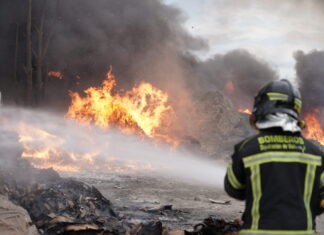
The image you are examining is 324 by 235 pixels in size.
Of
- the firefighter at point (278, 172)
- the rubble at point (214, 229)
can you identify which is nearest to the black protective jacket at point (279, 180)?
the firefighter at point (278, 172)

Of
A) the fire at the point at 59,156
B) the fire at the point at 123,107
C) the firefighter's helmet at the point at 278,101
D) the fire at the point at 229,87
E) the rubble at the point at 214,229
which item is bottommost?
the rubble at the point at 214,229

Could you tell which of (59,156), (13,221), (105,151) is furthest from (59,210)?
(105,151)

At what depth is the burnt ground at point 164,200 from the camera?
699 centimetres

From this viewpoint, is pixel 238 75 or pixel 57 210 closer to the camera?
pixel 57 210

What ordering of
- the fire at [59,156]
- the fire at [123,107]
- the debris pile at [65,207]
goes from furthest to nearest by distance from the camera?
the fire at [123,107] → the fire at [59,156] → the debris pile at [65,207]

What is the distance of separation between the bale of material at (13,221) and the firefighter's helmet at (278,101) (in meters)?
3.45

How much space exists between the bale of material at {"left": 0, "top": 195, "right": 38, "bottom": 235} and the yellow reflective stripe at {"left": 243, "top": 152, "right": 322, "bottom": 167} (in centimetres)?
337

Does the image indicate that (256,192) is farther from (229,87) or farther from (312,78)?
(312,78)

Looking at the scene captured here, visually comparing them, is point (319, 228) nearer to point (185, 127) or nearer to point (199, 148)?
point (199, 148)

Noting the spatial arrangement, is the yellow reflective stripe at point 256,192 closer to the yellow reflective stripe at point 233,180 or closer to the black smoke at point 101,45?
the yellow reflective stripe at point 233,180

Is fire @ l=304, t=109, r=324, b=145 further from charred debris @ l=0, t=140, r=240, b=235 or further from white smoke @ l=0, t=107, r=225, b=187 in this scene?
charred debris @ l=0, t=140, r=240, b=235

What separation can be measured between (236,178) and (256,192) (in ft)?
0.51

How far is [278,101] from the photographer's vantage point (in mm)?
2326

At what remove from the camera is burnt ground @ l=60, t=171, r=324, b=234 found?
6.99 metres
